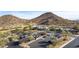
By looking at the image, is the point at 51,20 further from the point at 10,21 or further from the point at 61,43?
the point at 10,21

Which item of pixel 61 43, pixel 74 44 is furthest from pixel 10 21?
pixel 74 44

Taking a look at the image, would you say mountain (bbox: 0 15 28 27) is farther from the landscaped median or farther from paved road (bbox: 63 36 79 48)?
paved road (bbox: 63 36 79 48)

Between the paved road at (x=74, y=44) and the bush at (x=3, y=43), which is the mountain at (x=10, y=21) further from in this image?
the paved road at (x=74, y=44)

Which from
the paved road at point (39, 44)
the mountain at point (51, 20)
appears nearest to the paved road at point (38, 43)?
the paved road at point (39, 44)

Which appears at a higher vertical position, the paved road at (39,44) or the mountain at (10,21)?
the mountain at (10,21)

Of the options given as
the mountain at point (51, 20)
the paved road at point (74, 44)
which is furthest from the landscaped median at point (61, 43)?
the mountain at point (51, 20)
